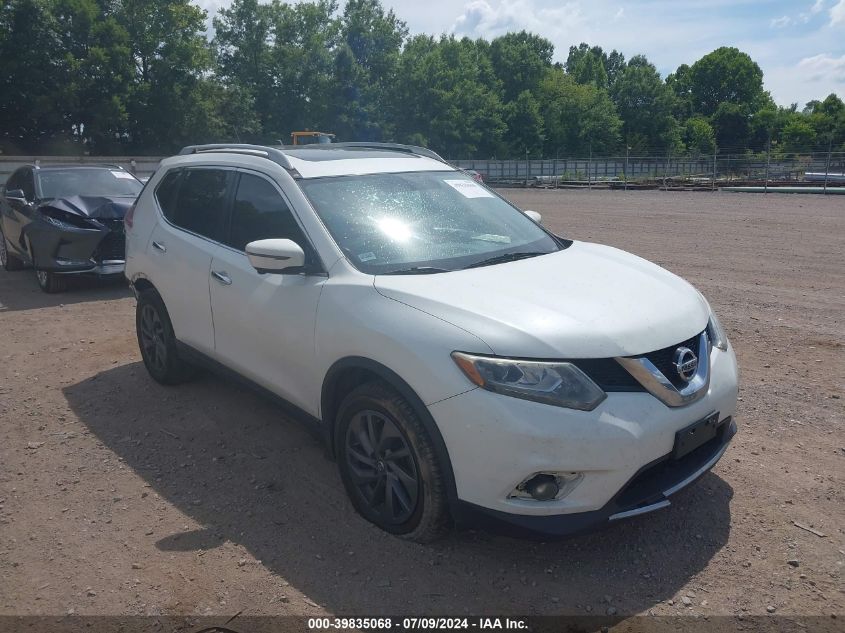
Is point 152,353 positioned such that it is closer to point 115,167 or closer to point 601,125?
point 115,167

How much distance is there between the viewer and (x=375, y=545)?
334 centimetres

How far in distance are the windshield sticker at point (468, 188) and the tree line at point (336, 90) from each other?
40.5 m

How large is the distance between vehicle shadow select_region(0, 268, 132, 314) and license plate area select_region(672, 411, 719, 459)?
793 cm

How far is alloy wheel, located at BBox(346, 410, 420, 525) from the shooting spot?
319 cm

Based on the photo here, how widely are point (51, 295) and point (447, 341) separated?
807cm

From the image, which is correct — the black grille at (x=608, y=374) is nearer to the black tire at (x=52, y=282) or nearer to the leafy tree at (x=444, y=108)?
the black tire at (x=52, y=282)

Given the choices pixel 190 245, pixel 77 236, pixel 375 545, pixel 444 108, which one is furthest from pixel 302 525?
pixel 444 108

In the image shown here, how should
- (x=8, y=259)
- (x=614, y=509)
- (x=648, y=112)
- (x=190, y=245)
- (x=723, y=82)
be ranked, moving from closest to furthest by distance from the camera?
1. (x=614, y=509)
2. (x=190, y=245)
3. (x=8, y=259)
4. (x=648, y=112)
5. (x=723, y=82)

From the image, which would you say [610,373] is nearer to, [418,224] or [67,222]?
[418,224]

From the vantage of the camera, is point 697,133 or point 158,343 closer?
point 158,343

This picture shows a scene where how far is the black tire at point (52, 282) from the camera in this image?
9211mm

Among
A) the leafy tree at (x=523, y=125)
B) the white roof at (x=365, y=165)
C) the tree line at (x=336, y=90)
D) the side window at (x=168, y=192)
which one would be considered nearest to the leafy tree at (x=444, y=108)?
the tree line at (x=336, y=90)

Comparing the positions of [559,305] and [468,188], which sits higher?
[468,188]

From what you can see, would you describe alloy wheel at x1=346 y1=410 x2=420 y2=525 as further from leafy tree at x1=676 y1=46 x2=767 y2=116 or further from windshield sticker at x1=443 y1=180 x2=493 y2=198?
leafy tree at x1=676 y1=46 x2=767 y2=116
